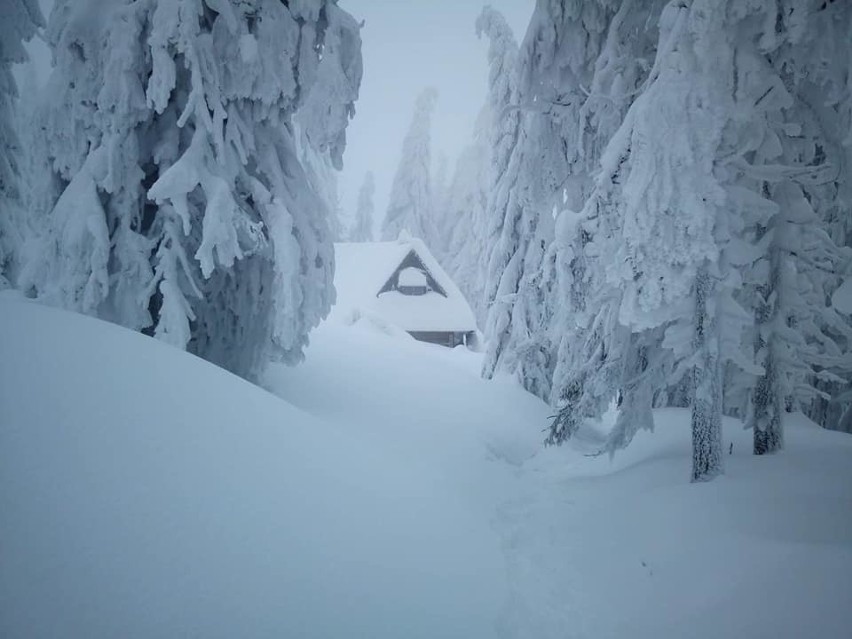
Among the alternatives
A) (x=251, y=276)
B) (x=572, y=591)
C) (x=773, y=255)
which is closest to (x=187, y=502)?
(x=572, y=591)

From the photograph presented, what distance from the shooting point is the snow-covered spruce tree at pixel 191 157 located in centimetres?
647

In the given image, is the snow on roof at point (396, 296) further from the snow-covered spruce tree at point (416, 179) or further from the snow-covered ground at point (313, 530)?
the snow-covered ground at point (313, 530)

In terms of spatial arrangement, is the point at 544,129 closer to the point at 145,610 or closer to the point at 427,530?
the point at 427,530

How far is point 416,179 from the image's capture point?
39.8m

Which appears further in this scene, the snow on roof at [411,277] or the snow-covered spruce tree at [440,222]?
the snow-covered spruce tree at [440,222]

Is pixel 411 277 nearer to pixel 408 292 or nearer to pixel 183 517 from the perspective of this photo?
pixel 408 292

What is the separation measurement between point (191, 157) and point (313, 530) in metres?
5.60

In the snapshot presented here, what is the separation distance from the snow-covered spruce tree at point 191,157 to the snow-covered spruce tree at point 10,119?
19.6 ft

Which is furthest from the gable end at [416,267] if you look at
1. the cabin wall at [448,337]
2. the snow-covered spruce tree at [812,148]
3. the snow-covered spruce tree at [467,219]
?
the snow-covered spruce tree at [812,148]

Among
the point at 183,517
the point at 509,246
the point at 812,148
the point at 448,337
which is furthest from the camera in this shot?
the point at 448,337

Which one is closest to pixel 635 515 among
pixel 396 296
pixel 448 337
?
pixel 396 296

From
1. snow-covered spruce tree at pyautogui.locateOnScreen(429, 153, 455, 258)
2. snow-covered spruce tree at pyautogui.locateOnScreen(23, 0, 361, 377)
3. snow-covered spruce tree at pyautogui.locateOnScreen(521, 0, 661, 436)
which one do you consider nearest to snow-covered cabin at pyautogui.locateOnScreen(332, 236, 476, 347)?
snow-covered spruce tree at pyautogui.locateOnScreen(429, 153, 455, 258)

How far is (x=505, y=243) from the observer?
534 inches

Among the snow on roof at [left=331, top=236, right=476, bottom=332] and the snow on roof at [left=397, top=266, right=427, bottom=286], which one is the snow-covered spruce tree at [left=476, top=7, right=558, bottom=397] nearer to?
the snow on roof at [left=331, top=236, right=476, bottom=332]
